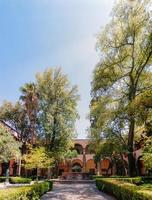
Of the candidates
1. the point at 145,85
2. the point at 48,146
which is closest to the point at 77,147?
the point at 48,146

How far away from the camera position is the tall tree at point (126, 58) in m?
24.0

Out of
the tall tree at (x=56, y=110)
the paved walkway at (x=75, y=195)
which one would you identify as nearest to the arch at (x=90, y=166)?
the tall tree at (x=56, y=110)

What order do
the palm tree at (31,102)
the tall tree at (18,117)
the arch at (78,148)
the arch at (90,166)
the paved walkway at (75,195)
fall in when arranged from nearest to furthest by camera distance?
A: the paved walkway at (75,195) < the palm tree at (31,102) < the tall tree at (18,117) < the arch at (90,166) < the arch at (78,148)

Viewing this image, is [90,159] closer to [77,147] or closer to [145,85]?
[77,147]

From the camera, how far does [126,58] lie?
2609 cm

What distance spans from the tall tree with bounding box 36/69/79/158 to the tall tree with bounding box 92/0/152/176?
9.94 meters

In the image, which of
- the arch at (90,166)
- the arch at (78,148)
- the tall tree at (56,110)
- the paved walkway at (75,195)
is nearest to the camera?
the paved walkway at (75,195)

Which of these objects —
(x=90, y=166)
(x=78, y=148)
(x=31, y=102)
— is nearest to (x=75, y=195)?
(x=31, y=102)

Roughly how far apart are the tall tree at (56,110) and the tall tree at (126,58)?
9945 mm

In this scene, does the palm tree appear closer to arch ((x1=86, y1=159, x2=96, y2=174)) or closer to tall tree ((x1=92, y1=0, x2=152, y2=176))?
tall tree ((x1=92, y1=0, x2=152, y2=176))

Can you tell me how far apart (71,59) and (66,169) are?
131 ft

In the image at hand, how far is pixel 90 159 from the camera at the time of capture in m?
60.1

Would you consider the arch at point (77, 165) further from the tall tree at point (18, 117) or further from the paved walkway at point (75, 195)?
the paved walkway at point (75, 195)

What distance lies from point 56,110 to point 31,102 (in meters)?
3.74
